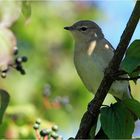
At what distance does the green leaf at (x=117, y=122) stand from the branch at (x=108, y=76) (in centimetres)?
6

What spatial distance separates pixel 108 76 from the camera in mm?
2596

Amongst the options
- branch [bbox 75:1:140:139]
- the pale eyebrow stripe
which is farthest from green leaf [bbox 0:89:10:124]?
the pale eyebrow stripe

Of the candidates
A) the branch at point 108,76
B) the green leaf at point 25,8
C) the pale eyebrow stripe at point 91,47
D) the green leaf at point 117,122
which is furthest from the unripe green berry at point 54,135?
the pale eyebrow stripe at point 91,47

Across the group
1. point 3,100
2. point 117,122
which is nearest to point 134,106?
point 117,122

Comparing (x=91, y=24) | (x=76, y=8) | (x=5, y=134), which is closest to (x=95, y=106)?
(x=5, y=134)

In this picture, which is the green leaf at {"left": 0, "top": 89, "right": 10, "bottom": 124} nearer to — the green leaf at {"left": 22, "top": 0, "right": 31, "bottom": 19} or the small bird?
the green leaf at {"left": 22, "top": 0, "right": 31, "bottom": 19}

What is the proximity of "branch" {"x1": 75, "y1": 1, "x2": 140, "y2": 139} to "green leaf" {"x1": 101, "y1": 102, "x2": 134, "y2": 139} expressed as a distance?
6cm

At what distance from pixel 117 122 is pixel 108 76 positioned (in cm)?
23

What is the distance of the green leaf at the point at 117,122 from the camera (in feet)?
8.41

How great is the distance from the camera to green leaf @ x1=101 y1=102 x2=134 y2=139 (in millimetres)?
2564

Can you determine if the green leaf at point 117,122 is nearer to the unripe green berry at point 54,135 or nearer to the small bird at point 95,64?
the unripe green berry at point 54,135

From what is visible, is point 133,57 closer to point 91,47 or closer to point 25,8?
point 25,8

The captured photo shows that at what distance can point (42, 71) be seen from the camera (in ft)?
19.1

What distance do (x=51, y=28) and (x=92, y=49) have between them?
5.59ft
